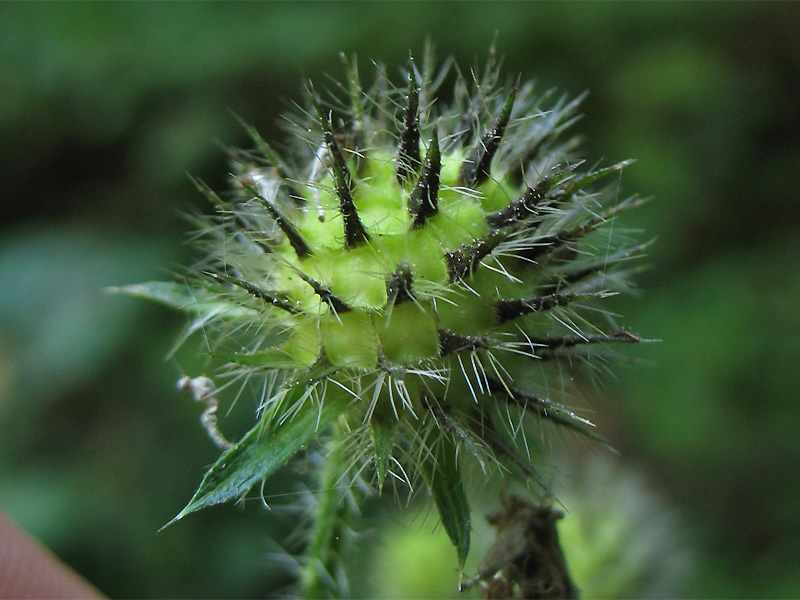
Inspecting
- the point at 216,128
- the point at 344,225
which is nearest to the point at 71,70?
the point at 216,128

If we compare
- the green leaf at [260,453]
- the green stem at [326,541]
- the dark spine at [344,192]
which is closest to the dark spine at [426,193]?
the dark spine at [344,192]

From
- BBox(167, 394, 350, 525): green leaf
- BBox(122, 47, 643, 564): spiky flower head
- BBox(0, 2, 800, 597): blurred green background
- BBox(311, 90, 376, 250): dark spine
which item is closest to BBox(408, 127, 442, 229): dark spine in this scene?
BBox(122, 47, 643, 564): spiky flower head

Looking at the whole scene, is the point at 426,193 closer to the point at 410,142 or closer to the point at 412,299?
the point at 410,142

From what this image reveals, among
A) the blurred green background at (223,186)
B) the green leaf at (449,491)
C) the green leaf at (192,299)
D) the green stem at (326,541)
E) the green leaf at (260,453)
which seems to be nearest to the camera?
the green leaf at (260,453)

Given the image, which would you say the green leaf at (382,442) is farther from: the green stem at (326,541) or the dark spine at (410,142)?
the dark spine at (410,142)

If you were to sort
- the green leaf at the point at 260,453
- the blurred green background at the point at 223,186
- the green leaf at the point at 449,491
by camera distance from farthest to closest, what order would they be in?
the blurred green background at the point at 223,186, the green leaf at the point at 449,491, the green leaf at the point at 260,453

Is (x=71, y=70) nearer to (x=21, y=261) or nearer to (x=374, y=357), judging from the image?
(x=21, y=261)
